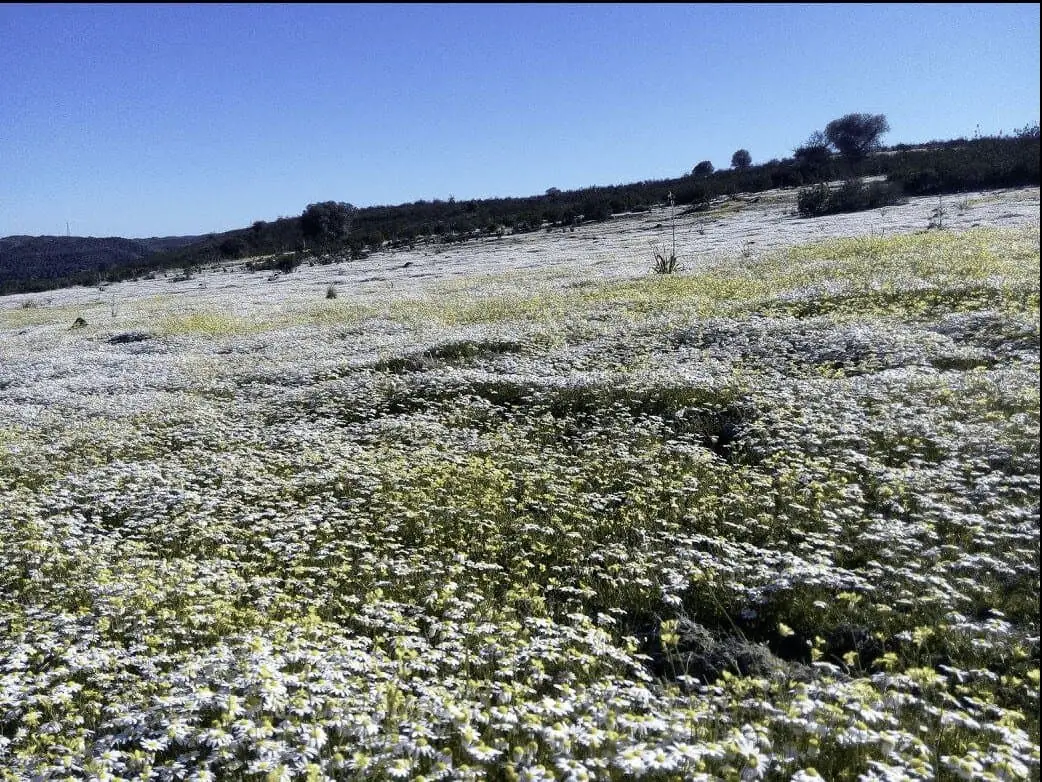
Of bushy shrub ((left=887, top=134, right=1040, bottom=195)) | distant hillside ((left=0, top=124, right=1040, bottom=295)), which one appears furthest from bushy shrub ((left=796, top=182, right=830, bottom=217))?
bushy shrub ((left=887, top=134, right=1040, bottom=195))

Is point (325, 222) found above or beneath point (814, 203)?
above

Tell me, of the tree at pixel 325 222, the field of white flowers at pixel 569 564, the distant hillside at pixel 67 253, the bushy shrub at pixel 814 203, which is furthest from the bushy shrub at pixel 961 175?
the distant hillside at pixel 67 253

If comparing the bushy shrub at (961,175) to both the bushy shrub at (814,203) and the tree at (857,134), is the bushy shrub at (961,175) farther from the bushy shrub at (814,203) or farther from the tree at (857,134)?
the tree at (857,134)

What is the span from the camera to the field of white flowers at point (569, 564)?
5.02 metres

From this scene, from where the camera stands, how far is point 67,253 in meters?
150

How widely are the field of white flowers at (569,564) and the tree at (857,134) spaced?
279 feet

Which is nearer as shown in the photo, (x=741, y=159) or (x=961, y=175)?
(x=961, y=175)

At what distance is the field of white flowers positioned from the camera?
5016 millimetres

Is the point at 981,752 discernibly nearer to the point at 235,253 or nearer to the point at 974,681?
the point at 974,681

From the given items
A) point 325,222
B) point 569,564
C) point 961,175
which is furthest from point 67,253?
point 569,564

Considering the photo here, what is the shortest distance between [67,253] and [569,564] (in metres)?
173

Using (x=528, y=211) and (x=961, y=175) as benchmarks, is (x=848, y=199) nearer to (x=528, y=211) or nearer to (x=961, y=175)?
(x=961, y=175)

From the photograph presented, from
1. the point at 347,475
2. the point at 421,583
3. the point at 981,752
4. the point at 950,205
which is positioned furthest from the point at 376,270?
the point at 981,752

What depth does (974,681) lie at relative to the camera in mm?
5480
